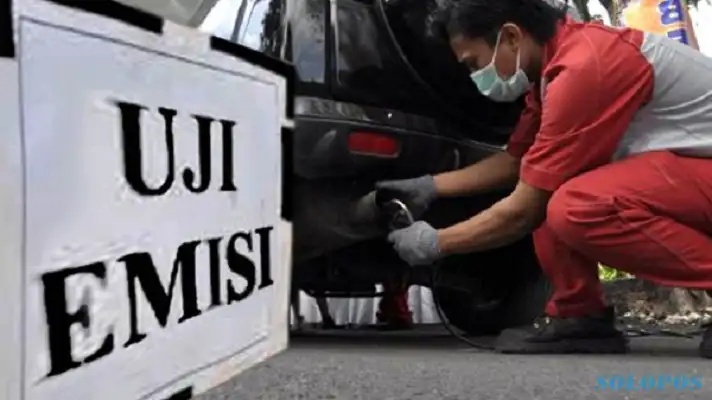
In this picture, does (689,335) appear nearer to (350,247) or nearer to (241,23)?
(350,247)

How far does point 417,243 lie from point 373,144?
0.28m

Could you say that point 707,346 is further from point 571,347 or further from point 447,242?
point 447,242

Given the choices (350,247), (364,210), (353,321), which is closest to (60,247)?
(364,210)

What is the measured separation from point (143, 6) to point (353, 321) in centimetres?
419

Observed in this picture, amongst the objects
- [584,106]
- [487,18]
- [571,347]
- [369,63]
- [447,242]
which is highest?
[487,18]

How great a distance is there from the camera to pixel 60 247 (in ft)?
2.05

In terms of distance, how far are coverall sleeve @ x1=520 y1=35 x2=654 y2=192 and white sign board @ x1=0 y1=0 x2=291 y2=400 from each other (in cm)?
185

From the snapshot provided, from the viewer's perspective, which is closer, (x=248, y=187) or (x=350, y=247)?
(x=248, y=187)

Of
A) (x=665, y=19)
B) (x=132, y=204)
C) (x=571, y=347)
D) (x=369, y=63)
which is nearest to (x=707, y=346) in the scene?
(x=571, y=347)

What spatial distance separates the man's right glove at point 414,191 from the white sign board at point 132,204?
6.23 feet

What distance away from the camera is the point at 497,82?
2883 millimetres

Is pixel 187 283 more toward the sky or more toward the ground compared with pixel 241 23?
more toward the ground

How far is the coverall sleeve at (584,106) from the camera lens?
8.86ft

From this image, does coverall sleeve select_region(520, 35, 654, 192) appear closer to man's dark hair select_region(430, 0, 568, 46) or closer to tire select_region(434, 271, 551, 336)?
man's dark hair select_region(430, 0, 568, 46)
